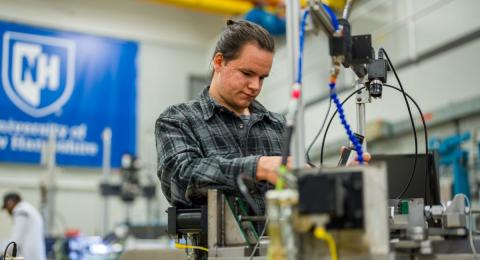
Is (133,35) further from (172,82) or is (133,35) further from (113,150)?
(113,150)

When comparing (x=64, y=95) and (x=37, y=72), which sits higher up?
(x=37, y=72)

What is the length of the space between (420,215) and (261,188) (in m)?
0.37

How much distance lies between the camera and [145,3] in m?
9.88

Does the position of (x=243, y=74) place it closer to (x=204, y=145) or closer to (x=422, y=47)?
(x=204, y=145)

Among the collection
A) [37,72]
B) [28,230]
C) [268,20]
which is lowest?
[28,230]

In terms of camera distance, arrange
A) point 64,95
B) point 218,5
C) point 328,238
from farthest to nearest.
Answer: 1. point 218,5
2. point 64,95
3. point 328,238

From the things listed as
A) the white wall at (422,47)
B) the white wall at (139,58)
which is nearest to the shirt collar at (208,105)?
the white wall at (422,47)

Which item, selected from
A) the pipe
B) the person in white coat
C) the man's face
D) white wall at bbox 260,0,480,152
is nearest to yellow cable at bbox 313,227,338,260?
the man's face

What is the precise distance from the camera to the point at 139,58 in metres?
9.68

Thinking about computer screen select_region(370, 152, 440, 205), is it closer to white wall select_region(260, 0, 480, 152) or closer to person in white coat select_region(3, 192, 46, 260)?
white wall select_region(260, 0, 480, 152)

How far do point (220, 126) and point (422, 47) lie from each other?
4.84 metres

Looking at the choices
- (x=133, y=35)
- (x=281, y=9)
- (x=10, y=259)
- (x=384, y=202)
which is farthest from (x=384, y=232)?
(x=133, y=35)

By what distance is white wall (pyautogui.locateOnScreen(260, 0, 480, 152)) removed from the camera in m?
5.62

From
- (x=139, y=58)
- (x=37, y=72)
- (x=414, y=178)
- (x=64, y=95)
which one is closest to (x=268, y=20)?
(x=139, y=58)
